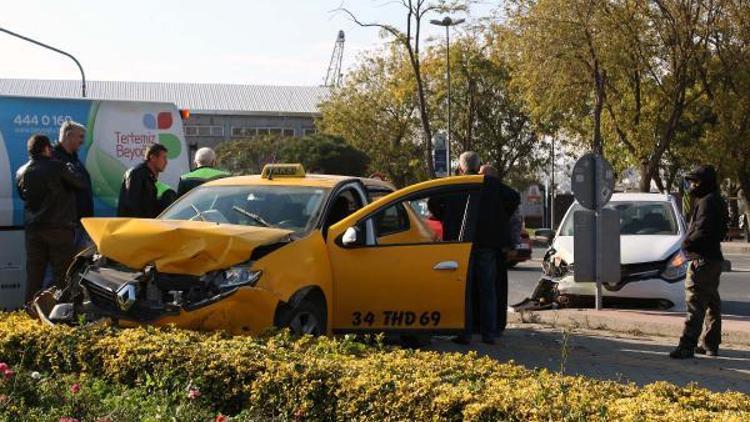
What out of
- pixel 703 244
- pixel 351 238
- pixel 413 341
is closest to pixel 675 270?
pixel 703 244

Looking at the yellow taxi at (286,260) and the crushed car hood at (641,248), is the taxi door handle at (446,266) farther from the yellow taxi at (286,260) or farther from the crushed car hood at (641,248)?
the crushed car hood at (641,248)

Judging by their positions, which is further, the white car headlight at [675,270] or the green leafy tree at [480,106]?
the green leafy tree at [480,106]

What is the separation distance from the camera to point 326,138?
212 feet

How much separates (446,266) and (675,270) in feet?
15.6

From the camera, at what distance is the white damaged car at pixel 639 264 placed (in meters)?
12.2

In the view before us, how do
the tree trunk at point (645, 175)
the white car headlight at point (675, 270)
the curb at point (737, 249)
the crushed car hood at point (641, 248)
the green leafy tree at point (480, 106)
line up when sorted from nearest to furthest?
the white car headlight at point (675, 270) < the crushed car hood at point (641, 248) < the curb at point (737, 249) < the tree trunk at point (645, 175) < the green leafy tree at point (480, 106)

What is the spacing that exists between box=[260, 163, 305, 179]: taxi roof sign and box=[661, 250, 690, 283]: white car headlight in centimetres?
503

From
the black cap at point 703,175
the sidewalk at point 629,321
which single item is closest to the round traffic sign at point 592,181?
the sidewalk at point 629,321

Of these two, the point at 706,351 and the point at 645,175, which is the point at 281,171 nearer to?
the point at 706,351

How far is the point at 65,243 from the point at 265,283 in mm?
3188

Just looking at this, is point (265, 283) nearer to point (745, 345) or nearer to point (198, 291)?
point (198, 291)

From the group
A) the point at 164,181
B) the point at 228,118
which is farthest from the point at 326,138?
the point at 164,181

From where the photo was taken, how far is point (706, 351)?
9.62 m

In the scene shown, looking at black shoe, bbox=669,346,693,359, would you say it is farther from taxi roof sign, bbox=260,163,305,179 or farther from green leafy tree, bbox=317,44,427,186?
green leafy tree, bbox=317,44,427,186
